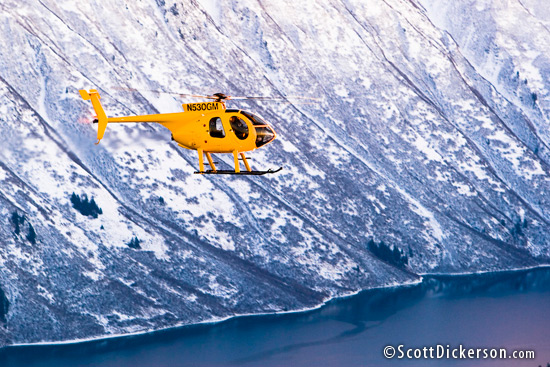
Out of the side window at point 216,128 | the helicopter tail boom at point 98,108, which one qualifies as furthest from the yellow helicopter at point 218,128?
the helicopter tail boom at point 98,108

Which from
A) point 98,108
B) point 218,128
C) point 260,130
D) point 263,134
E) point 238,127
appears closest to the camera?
point 238,127

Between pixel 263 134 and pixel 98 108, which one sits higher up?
pixel 98 108

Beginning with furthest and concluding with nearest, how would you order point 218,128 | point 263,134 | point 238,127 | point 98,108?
point 98,108 → point 263,134 → point 218,128 → point 238,127

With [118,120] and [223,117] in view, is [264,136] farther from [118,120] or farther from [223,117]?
[118,120]

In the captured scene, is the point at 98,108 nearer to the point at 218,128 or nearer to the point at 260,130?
the point at 218,128

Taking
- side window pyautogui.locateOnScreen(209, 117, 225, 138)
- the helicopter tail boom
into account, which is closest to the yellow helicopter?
side window pyautogui.locateOnScreen(209, 117, 225, 138)

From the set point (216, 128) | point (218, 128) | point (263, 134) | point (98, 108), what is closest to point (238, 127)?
point (218, 128)

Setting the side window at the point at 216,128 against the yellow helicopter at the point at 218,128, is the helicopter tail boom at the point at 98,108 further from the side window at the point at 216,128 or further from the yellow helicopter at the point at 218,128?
the side window at the point at 216,128

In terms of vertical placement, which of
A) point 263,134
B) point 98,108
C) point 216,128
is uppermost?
point 98,108
